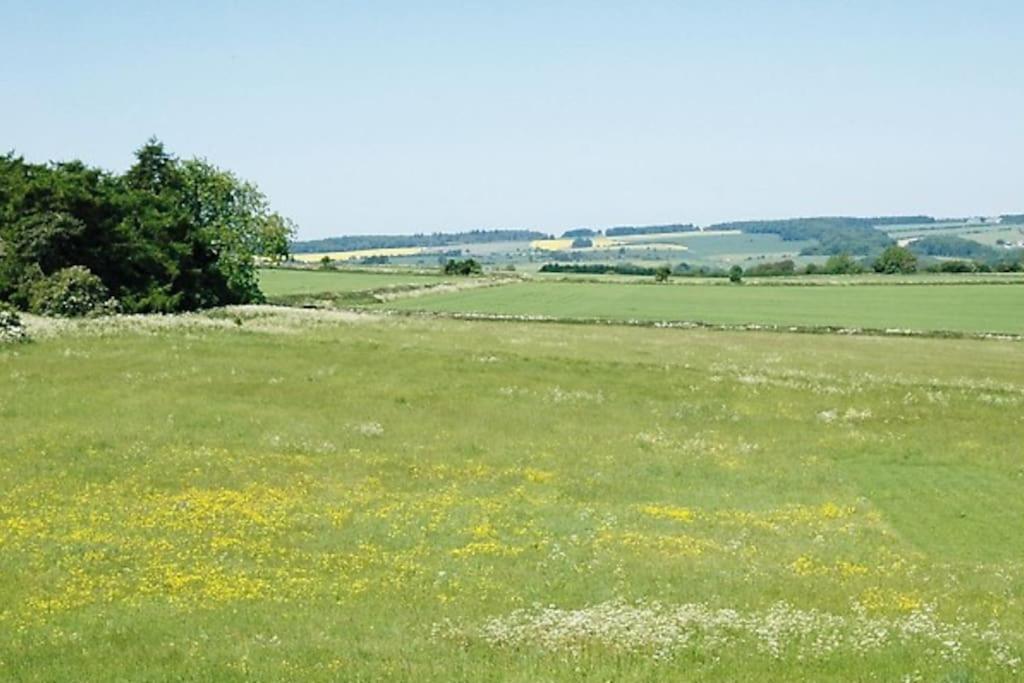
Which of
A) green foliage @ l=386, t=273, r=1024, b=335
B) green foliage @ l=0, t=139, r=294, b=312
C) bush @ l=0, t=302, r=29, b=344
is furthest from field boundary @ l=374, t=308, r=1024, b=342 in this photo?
bush @ l=0, t=302, r=29, b=344

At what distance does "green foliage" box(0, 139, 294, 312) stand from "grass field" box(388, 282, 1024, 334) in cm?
2778

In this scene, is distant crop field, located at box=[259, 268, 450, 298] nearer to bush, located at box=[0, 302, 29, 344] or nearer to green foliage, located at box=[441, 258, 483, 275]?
green foliage, located at box=[441, 258, 483, 275]

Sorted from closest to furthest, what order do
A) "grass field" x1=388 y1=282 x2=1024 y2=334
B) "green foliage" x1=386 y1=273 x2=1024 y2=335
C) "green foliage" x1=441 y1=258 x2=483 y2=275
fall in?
"green foliage" x1=386 y1=273 x2=1024 y2=335 → "grass field" x1=388 y1=282 x2=1024 y2=334 → "green foliage" x1=441 y1=258 x2=483 y2=275

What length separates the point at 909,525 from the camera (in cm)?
2903

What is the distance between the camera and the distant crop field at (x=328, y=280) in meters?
136

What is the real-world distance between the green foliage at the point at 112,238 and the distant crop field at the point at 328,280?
87.9 ft

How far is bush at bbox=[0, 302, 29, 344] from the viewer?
2181 inches

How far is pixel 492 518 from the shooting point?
28484 mm

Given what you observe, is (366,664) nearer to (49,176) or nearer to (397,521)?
(397,521)

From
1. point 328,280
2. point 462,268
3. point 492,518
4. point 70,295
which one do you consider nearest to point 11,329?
point 70,295

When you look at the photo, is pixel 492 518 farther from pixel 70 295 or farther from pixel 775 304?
pixel 775 304

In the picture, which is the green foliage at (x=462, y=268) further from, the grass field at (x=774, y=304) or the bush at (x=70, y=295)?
the bush at (x=70, y=295)

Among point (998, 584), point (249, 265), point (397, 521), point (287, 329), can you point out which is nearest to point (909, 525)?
point (998, 584)

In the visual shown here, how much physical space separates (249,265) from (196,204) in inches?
357
